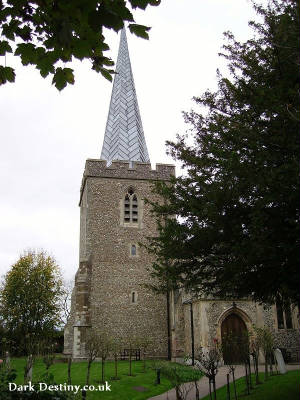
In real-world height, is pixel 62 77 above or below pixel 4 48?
below

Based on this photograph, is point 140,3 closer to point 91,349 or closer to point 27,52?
point 27,52

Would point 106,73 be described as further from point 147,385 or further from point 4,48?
point 147,385

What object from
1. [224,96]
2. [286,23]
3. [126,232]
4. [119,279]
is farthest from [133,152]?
[286,23]

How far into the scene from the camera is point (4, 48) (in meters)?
3.83

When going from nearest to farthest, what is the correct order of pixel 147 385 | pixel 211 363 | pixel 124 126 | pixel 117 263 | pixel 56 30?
pixel 56 30 → pixel 211 363 → pixel 147 385 → pixel 117 263 → pixel 124 126

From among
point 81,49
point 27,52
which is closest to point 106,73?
point 81,49

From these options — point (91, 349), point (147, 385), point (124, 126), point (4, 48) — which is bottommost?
point (147, 385)

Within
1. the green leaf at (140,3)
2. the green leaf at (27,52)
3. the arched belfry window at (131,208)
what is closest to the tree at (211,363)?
the green leaf at (27,52)

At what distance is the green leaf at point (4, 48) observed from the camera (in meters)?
3.80

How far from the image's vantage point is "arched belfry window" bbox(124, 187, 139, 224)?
2416cm

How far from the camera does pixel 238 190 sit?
7.00 metres

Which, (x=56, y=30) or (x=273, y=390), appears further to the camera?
(x=273, y=390)

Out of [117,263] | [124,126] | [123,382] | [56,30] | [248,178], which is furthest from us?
[124,126]

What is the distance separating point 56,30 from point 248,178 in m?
4.42
